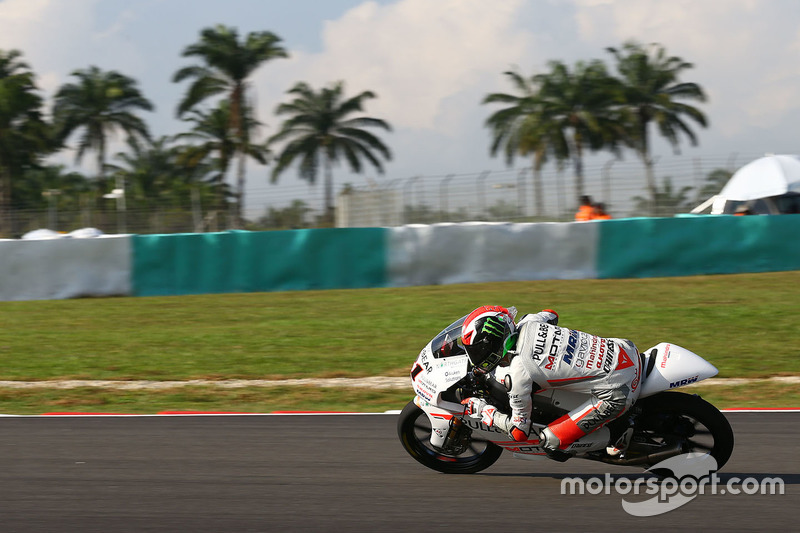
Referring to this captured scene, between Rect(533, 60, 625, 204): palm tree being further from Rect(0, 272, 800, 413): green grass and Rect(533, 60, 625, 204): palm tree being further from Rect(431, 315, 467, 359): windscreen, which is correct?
Rect(431, 315, 467, 359): windscreen

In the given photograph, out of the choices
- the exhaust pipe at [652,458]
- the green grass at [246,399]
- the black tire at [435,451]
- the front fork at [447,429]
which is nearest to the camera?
the exhaust pipe at [652,458]

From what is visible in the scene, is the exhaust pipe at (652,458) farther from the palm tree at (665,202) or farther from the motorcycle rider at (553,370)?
the palm tree at (665,202)

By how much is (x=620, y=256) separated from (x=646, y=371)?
41.2 feet

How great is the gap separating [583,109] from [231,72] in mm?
16368

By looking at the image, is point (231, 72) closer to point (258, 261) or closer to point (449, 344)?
point (258, 261)

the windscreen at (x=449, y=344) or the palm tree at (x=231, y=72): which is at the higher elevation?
the palm tree at (x=231, y=72)

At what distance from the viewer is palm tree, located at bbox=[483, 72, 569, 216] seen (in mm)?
43062

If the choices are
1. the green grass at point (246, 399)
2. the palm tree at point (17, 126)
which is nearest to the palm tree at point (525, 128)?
the palm tree at point (17, 126)

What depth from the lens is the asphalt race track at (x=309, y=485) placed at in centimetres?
548

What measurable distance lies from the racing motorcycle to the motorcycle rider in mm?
96

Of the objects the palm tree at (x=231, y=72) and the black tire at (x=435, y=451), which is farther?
the palm tree at (x=231, y=72)

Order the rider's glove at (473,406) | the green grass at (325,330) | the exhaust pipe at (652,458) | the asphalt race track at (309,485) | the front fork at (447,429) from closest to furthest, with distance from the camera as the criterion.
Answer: the asphalt race track at (309,485) < the exhaust pipe at (652,458) < the rider's glove at (473,406) < the front fork at (447,429) < the green grass at (325,330)

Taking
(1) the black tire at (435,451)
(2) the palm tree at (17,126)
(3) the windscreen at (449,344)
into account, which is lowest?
(1) the black tire at (435,451)

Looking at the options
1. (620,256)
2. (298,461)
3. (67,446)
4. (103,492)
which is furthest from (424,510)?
(620,256)
